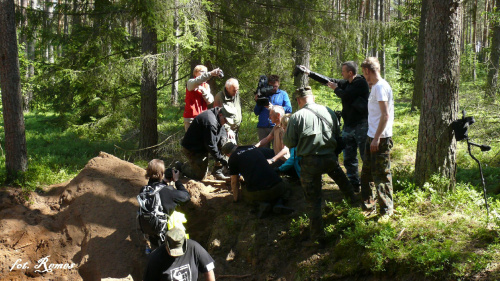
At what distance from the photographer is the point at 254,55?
11.0 m

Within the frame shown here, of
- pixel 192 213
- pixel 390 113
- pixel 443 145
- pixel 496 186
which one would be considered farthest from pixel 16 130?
pixel 496 186

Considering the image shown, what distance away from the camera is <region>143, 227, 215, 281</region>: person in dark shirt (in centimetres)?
436

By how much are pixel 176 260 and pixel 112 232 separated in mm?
3843

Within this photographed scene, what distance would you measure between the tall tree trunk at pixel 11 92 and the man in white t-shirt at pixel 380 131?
802 cm

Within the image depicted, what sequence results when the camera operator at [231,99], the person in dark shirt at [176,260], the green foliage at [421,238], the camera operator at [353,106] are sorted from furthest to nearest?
the camera operator at [231,99] → the camera operator at [353,106] → the green foliage at [421,238] → the person in dark shirt at [176,260]

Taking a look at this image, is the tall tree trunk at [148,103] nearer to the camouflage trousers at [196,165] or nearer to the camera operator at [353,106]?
the camouflage trousers at [196,165]

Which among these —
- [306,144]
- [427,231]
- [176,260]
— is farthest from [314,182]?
[176,260]

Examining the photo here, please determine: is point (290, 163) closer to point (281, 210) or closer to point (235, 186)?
point (281, 210)

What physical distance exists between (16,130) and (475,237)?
958 cm

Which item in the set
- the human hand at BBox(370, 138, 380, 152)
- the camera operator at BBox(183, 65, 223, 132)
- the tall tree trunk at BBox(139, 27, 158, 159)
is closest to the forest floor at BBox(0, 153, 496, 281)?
the camera operator at BBox(183, 65, 223, 132)

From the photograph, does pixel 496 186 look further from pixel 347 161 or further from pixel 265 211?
pixel 265 211

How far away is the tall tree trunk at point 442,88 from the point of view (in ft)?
21.1

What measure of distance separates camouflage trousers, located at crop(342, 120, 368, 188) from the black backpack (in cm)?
310

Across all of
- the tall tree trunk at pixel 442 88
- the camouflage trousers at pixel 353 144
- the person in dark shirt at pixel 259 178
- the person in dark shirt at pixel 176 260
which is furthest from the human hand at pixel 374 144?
the person in dark shirt at pixel 176 260
